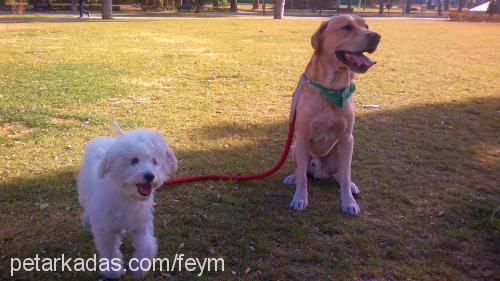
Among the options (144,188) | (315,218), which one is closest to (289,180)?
(315,218)

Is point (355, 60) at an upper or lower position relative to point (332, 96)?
upper

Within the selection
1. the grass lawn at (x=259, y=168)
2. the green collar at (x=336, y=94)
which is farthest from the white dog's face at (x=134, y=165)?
the green collar at (x=336, y=94)

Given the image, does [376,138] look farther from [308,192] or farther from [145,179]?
[145,179]

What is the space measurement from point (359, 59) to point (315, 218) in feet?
4.79

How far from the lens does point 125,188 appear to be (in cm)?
281

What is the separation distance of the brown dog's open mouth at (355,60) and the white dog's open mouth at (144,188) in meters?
2.16

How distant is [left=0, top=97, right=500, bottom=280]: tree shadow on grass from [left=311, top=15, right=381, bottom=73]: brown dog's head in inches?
52.6

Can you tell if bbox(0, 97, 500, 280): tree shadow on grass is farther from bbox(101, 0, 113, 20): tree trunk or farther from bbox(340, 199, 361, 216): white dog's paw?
bbox(101, 0, 113, 20): tree trunk

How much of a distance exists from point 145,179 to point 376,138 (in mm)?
4170

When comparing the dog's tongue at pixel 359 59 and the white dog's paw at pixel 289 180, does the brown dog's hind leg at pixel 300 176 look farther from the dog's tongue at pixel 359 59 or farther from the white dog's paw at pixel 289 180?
the dog's tongue at pixel 359 59

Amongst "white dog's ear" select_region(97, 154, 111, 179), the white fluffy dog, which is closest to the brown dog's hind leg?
the white fluffy dog

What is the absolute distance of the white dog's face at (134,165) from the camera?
2744 millimetres

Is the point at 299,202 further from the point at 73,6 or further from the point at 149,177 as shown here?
the point at 73,6

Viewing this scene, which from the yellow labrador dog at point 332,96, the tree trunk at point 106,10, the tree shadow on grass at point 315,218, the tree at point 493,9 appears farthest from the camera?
the tree at point 493,9
